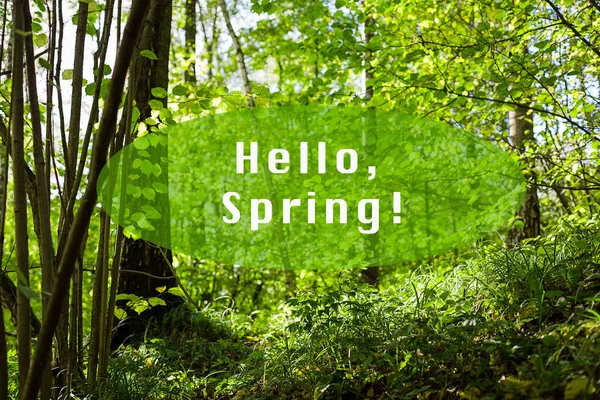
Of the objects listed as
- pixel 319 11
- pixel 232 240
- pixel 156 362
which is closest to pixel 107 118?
pixel 156 362

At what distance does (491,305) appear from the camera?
2463 mm

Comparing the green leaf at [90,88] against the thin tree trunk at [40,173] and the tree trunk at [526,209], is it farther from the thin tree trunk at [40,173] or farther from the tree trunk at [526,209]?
the tree trunk at [526,209]

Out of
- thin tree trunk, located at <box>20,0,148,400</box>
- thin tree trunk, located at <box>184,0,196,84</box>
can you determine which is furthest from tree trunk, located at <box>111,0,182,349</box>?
thin tree trunk, located at <box>184,0,196,84</box>

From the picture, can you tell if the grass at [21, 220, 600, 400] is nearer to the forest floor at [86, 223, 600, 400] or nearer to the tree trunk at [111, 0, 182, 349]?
the forest floor at [86, 223, 600, 400]

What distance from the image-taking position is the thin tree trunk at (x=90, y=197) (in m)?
1.24

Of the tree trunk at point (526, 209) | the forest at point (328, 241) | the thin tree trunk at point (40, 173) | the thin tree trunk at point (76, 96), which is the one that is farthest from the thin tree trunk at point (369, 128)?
the thin tree trunk at point (40, 173)

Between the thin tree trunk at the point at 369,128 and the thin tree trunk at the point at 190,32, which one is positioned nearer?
the thin tree trunk at the point at 369,128

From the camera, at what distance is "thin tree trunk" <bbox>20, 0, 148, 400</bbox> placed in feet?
4.06

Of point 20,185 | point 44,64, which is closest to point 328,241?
point 44,64

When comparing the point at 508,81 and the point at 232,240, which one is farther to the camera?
the point at 232,240

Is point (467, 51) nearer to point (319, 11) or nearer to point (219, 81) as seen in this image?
point (319, 11)

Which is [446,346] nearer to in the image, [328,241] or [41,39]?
[41,39]

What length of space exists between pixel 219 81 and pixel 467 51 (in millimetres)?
7040

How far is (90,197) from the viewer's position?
1.35 meters
